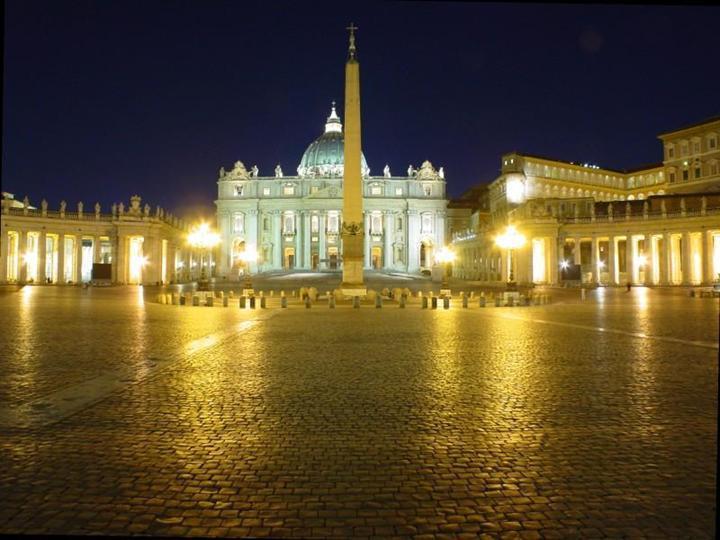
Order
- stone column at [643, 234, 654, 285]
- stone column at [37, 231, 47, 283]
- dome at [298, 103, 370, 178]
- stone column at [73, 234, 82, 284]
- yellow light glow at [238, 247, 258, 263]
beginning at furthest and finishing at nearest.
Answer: dome at [298, 103, 370, 178] → yellow light glow at [238, 247, 258, 263] → stone column at [73, 234, 82, 284] → stone column at [37, 231, 47, 283] → stone column at [643, 234, 654, 285]

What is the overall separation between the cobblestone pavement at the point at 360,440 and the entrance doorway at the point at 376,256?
105173 millimetres

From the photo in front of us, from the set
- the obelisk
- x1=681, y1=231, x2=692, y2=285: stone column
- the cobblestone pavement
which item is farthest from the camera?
x1=681, y1=231, x2=692, y2=285: stone column

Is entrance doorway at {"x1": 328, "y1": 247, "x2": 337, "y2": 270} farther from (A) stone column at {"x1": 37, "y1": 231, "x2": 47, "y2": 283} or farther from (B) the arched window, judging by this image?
(A) stone column at {"x1": 37, "y1": 231, "x2": 47, "y2": 283}

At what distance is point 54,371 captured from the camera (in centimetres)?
1093

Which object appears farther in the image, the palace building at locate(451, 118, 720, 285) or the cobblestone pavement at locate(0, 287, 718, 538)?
the palace building at locate(451, 118, 720, 285)

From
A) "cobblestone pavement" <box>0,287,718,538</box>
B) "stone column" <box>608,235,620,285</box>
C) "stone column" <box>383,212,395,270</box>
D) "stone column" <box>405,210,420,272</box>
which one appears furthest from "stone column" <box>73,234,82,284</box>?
"stone column" <box>405,210,420,272</box>

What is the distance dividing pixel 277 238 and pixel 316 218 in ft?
27.1

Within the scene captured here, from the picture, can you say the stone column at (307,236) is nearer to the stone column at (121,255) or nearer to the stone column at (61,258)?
the stone column at (121,255)

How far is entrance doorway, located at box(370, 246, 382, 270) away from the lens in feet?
392

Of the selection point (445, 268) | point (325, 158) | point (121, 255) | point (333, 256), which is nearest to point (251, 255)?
point (333, 256)

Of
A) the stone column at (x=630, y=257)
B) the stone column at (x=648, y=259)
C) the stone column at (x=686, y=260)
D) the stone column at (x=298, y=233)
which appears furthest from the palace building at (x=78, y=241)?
the stone column at (x=686, y=260)

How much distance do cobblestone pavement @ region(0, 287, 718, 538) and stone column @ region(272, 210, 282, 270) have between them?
341 ft

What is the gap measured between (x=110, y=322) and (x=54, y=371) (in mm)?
10701

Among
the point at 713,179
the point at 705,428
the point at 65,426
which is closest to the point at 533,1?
the point at 705,428
